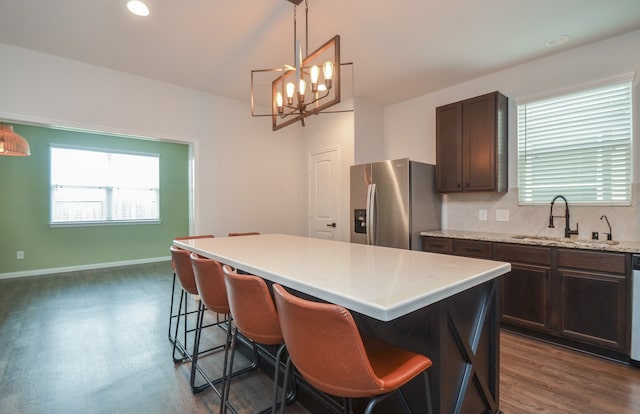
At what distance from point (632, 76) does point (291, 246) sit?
335 centimetres

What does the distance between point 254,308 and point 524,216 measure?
318 cm

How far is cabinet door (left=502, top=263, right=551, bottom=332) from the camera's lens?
2635mm

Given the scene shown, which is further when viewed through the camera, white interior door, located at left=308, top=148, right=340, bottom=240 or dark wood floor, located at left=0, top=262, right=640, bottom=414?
white interior door, located at left=308, top=148, right=340, bottom=240

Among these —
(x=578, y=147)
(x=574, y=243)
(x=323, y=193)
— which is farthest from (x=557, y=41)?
(x=323, y=193)

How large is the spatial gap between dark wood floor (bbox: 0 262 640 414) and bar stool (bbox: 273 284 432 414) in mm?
1019

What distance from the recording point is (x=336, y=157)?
452 centimetres

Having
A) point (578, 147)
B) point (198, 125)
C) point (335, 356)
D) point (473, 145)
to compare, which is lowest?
point (335, 356)

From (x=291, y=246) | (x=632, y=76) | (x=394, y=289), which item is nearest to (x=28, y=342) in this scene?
(x=291, y=246)

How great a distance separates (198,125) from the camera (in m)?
3.97

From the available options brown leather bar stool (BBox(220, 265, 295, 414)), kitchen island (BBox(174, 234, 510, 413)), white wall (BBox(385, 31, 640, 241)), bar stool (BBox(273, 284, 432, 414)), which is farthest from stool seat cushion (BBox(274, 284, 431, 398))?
white wall (BBox(385, 31, 640, 241))

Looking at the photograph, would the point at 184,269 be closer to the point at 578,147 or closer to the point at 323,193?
the point at 323,193

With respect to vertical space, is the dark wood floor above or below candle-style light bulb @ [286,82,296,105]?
below

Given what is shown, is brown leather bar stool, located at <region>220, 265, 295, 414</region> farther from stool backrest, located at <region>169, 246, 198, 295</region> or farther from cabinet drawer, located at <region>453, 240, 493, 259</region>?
cabinet drawer, located at <region>453, 240, 493, 259</region>

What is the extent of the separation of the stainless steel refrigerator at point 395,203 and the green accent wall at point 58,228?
4803mm
